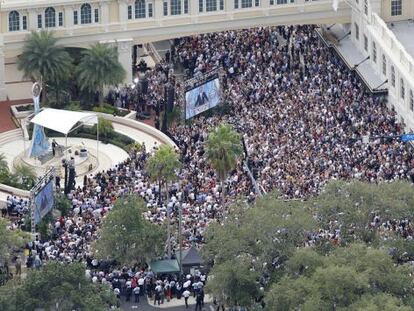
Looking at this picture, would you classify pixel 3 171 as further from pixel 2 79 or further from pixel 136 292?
pixel 136 292

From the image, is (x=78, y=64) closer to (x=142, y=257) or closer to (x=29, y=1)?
(x=29, y=1)

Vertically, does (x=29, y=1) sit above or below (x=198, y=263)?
above

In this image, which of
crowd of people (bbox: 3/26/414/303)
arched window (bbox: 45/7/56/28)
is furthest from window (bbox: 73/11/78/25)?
crowd of people (bbox: 3/26/414/303)

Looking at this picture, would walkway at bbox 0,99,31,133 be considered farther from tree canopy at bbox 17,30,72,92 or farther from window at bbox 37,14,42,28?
window at bbox 37,14,42,28

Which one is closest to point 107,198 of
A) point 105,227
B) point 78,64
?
point 105,227

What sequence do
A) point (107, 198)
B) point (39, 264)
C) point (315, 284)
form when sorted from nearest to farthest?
1. point (315, 284)
2. point (39, 264)
3. point (107, 198)

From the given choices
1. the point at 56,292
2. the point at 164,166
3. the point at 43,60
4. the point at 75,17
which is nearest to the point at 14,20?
the point at 43,60

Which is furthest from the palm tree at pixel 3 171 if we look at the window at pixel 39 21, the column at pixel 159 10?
the column at pixel 159 10
